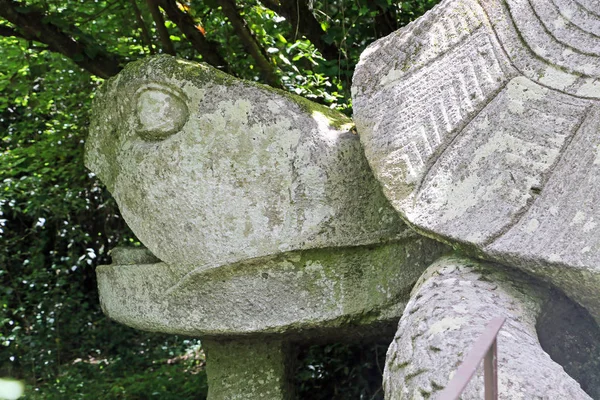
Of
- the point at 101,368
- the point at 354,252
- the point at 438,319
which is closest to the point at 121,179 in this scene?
the point at 354,252

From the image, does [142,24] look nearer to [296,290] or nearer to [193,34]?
[193,34]

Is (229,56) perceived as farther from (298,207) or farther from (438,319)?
(438,319)

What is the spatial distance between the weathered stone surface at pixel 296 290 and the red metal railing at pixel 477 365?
1.10 meters

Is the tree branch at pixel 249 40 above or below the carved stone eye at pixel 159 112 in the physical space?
above

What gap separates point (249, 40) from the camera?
3.35 meters

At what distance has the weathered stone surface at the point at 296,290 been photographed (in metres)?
2.16

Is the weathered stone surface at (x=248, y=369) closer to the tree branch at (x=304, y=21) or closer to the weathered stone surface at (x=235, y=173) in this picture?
the weathered stone surface at (x=235, y=173)

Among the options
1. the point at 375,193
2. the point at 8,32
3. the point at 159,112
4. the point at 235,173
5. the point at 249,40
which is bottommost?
the point at 375,193

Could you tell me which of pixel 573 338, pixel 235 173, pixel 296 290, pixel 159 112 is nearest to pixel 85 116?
pixel 159 112

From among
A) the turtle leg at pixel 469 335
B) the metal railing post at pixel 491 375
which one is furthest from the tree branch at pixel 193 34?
the metal railing post at pixel 491 375

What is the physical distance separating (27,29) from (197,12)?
0.71 meters

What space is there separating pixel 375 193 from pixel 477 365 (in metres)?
1.27

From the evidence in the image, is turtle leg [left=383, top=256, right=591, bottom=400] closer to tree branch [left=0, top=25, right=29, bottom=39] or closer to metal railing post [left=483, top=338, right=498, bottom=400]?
metal railing post [left=483, top=338, right=498, bottom=400]

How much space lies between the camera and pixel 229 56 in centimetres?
370
